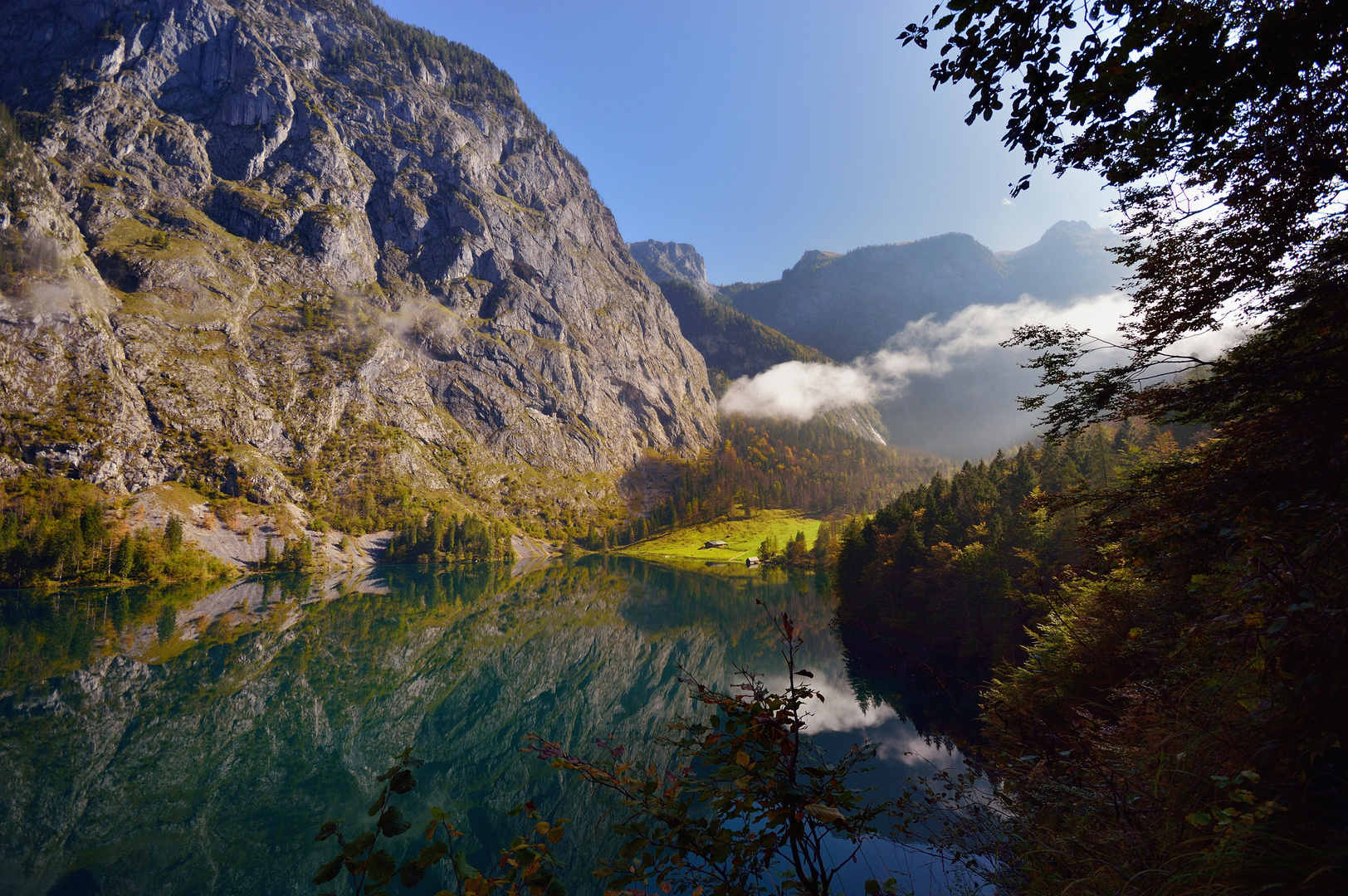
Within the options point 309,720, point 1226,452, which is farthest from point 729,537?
point 1226,452

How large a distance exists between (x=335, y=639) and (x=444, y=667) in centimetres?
1617

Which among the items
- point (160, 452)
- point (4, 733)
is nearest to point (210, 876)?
point (4, 733)

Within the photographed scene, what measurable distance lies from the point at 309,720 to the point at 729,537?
471ft

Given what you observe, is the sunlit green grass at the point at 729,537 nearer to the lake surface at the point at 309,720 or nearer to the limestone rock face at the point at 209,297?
the limestone rock face at the point at 209,297

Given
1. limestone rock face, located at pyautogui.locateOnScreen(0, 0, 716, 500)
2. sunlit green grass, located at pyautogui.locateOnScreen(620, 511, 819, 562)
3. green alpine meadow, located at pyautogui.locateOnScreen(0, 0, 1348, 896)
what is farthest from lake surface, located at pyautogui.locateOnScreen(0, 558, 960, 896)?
sunlit green grass, located at pyautogui.locateOnScreen(620, 511, 819, 562)

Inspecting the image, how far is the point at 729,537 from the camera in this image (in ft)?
556

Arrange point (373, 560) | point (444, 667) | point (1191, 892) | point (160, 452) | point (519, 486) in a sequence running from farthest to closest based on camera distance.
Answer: point (519, 486) < point (373, 560) < point (160, 452) < point (444, 667) < point (1191, 892)

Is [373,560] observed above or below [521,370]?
below

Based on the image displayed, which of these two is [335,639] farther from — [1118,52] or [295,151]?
[295,151]

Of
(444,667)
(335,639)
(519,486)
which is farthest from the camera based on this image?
(519,486)

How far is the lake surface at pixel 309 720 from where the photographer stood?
19359mm

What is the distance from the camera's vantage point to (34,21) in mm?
178750

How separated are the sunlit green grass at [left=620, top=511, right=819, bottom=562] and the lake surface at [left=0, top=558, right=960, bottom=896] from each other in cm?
8340

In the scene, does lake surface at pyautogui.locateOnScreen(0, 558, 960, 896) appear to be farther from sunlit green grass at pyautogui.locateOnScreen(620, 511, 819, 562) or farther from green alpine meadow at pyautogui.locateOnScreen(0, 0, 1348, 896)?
sunlit green grass at pyautogui.locateOnScreen(620, 511, 819, 562)
